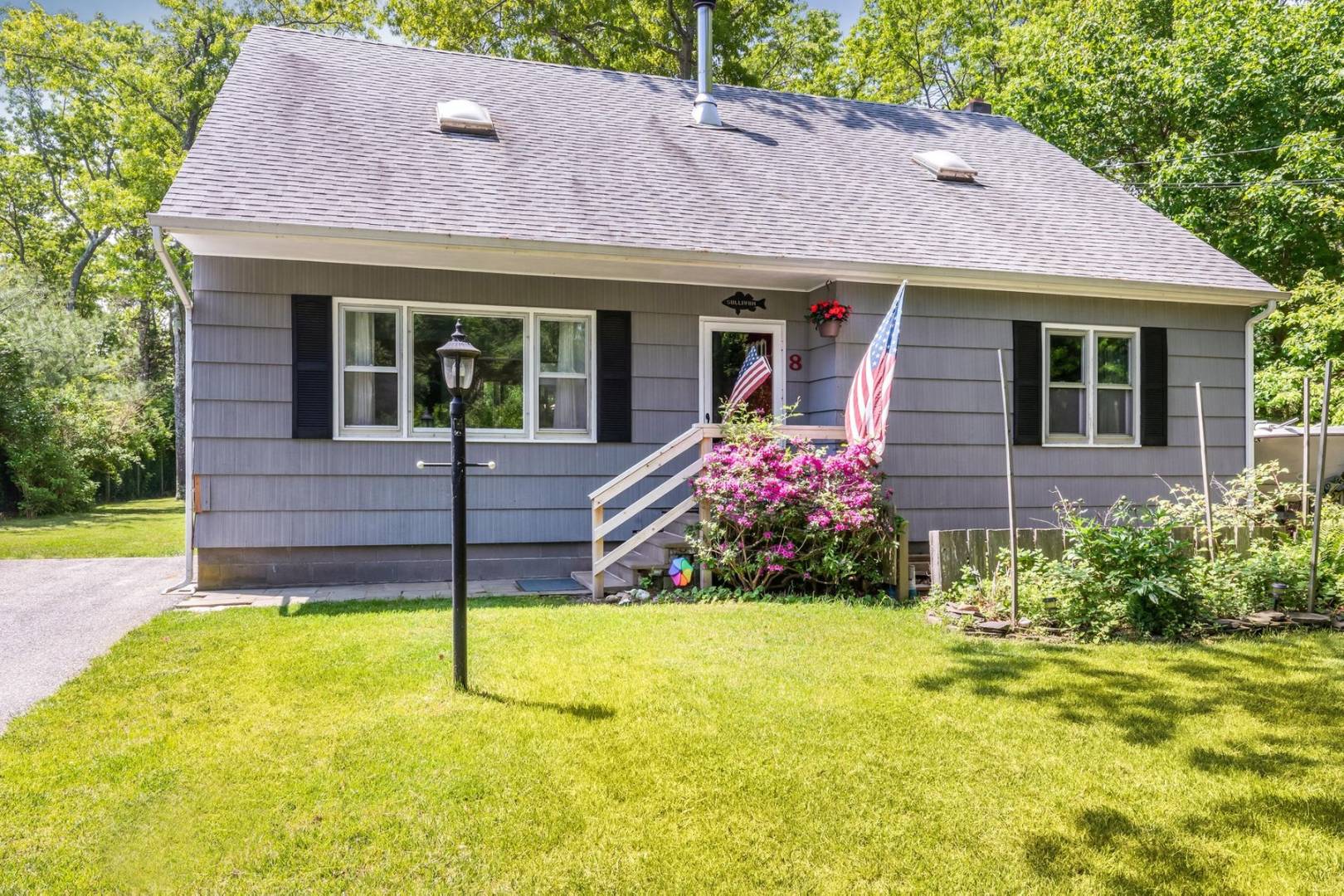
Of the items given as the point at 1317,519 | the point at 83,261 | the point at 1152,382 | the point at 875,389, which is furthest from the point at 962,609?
the point at 83,261

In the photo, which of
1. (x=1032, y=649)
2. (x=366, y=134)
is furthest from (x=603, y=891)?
(x=366, y=134)

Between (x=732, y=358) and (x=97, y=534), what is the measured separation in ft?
31.6

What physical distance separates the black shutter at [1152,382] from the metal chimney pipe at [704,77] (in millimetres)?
5597

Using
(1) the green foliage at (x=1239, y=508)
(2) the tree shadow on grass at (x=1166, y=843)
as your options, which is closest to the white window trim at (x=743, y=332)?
(1) the green foliage at (x=1239, y=508)

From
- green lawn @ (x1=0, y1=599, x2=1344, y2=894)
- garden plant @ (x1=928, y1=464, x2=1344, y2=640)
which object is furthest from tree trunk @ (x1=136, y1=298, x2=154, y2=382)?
garden plant @ (x1=928, y1=464, x2=1344, y2=640)

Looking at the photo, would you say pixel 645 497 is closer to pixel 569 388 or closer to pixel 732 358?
pixel 569 388

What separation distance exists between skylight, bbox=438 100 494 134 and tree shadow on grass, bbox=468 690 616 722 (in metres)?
6.84

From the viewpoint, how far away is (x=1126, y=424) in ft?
30.3

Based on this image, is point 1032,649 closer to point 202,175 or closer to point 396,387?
point 396,387

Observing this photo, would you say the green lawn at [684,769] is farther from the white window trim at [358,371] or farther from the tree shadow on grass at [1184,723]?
the white window trim at [358,371]

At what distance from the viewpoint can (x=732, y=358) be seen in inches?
348

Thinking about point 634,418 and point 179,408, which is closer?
point 634,418

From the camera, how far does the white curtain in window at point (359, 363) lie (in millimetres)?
7762

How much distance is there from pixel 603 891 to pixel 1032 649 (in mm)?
3597
